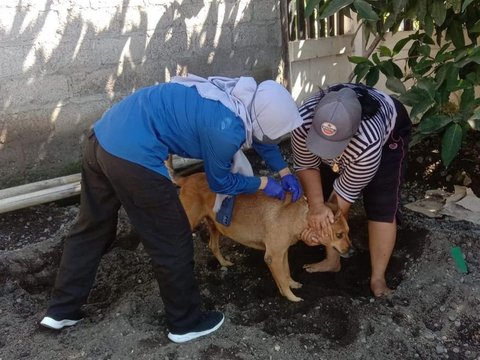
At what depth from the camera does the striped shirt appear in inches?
119

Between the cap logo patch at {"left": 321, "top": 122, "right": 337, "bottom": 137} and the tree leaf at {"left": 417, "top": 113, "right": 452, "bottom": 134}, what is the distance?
1.44 meters

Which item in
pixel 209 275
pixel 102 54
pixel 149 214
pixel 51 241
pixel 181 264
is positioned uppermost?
pixel 102 54

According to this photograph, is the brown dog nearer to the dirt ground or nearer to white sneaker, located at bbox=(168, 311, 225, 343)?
the dirt ground

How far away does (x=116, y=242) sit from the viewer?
4180mm

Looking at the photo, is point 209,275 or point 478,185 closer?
point 209,275

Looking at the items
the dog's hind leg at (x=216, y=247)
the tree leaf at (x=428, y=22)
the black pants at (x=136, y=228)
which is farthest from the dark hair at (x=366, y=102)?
the dog's hind leg at (x=216, y=247)

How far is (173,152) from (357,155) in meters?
1.08

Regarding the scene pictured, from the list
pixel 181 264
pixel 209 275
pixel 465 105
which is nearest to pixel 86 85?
pixel 209 275

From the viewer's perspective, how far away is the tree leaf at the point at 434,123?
388cm

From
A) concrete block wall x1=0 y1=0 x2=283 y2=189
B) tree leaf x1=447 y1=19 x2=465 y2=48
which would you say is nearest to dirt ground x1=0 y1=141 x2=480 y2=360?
concrete block wall x1=0 y1=0 x2=283 y2=189

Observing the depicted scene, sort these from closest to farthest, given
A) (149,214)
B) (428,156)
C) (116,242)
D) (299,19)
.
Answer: (149,214) → (116,242) → (428,156) → (299,19)

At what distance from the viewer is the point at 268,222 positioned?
3535mm

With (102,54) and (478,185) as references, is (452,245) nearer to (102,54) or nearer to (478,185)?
(478,185)

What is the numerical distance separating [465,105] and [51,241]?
329 cm
